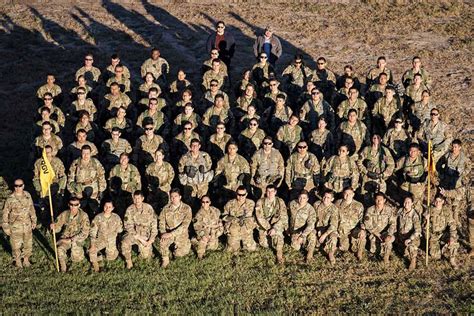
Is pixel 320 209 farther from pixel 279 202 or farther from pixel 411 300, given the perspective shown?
pixel 411 300

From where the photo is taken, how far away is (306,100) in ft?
70.0

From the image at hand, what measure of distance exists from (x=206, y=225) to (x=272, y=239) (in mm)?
1505

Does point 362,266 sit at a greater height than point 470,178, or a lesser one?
lesser

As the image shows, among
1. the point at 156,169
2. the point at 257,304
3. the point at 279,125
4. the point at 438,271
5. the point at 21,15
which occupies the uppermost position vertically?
the point at 21,15

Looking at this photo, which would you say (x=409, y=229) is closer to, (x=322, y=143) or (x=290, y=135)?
(x=322, y=143)

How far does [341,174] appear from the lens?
1841cm

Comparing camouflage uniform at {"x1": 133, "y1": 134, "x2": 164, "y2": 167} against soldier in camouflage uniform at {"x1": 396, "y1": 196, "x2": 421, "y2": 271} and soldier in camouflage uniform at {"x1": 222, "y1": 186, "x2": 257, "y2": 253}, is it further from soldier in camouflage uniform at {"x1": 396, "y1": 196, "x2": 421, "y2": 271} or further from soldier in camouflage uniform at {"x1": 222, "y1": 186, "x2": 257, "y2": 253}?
soldier in camouflage uniform at {"x1": 396, "y1": 196, "x2": 421, "y2": 271}

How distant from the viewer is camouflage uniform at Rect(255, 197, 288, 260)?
57.0 ft

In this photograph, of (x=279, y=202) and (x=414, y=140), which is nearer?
(x=279, y=202)

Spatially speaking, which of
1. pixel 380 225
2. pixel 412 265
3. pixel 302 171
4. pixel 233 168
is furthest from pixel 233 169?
pixel 412 265

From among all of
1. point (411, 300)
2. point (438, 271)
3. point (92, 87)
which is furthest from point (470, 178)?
point (92, 87)

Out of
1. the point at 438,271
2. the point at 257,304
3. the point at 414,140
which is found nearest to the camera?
the point at 257,304

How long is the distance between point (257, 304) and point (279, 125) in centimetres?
596

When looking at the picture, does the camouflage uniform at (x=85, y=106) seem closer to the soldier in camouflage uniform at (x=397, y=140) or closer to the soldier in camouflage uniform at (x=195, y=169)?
the soldier in camouflage uniform at (x=195, y=169)
